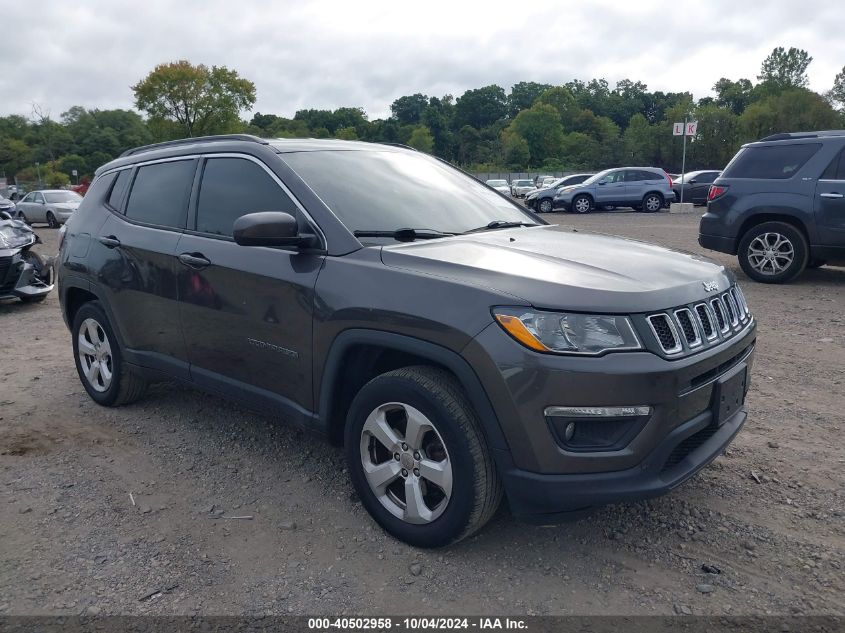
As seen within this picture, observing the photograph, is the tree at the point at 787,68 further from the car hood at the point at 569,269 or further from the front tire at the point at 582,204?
the car hood at the point at 569,269

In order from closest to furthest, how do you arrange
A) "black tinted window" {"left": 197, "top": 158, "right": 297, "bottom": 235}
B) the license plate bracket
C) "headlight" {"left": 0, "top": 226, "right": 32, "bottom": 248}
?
1. the license plate bracket
2. "black tinted window" {"left": 197, "top": 158, "right": 297, "bottom": 235}
3. "headlight" {"left": 0, "top": 226, "right": 32, "bottom": 248}

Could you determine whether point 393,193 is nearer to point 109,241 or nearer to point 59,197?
point 109,241

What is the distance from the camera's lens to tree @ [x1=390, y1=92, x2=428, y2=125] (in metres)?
129

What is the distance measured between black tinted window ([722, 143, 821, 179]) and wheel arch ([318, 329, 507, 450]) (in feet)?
24.7

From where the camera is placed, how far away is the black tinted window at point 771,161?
340 inches

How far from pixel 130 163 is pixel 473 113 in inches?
5022

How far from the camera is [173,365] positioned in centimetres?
411

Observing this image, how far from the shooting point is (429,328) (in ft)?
8.98

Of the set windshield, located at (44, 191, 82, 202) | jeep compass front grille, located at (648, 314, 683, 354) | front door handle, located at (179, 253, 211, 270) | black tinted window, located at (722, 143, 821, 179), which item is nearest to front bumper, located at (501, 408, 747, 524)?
jeep compass front grille, located at (648, 314, 683, 354)

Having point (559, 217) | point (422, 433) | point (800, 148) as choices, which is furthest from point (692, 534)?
point (559, 217)

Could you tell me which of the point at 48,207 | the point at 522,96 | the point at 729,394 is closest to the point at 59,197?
the point at 48,207

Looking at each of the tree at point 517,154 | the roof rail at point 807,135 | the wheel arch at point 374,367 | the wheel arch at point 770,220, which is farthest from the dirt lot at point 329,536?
the tree at point 517,154

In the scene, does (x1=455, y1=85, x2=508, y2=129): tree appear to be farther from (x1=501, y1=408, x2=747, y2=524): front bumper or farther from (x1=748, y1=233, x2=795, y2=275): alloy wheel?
(x1=501, y1=408, x2=747, y2=524): front bumper

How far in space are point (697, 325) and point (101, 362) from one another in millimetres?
3905
